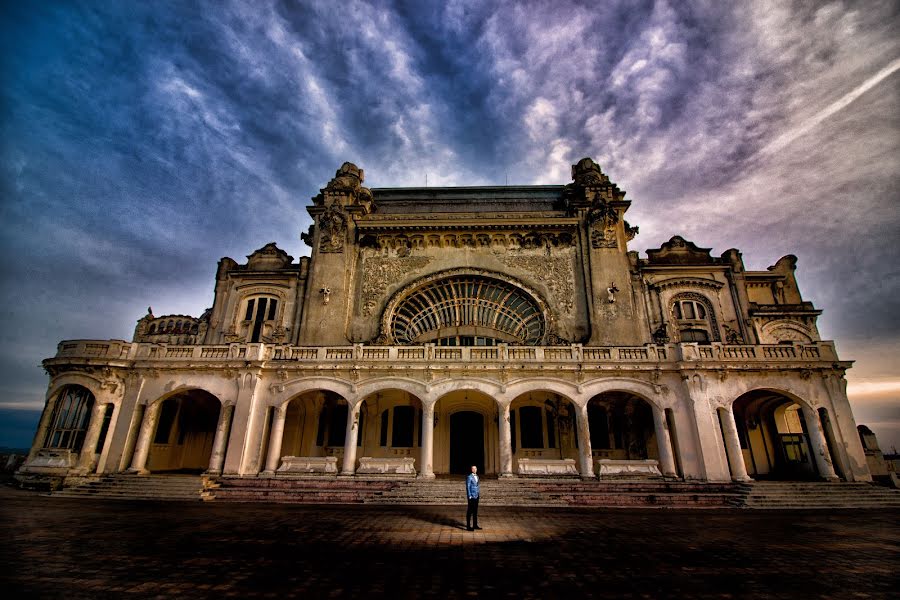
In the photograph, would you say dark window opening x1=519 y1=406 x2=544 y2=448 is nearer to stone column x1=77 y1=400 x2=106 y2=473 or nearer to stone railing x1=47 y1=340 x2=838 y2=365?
stone railing x1=47 y1=340 x2=838 y2=365

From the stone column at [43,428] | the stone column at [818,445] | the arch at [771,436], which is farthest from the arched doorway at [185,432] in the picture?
the arch at [771,436]

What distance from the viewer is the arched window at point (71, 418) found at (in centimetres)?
2012

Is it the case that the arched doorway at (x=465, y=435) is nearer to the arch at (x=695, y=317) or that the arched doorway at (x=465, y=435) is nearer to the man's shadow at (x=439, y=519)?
the man's shadow at (x=439, y=519)

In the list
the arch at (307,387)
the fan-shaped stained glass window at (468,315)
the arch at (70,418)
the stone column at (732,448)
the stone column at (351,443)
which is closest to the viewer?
the stone column at (732,448)

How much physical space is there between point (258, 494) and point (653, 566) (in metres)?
15.8

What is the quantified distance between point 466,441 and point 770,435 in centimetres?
1852

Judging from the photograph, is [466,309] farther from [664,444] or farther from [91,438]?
[91,438]

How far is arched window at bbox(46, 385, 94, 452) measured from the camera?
2012 cm

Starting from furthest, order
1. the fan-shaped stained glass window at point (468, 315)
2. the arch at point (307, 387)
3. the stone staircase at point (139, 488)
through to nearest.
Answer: the fan-shaped stained glass window at point (468, 315) → the arch at point (307, 387) → the stone staircase at point (139, 488)

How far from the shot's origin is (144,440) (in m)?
20.0

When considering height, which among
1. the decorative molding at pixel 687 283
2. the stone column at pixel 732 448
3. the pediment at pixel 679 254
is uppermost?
the pediment at pixel 679 254

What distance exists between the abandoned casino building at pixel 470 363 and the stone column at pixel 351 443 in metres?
0.14

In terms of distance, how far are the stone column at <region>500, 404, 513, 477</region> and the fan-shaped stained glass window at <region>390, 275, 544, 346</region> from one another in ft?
23.1

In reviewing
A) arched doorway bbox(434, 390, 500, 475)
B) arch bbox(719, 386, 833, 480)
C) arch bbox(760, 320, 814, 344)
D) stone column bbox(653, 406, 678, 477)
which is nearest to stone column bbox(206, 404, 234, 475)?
arched doorway bbox(434, 390, 500, 475)
